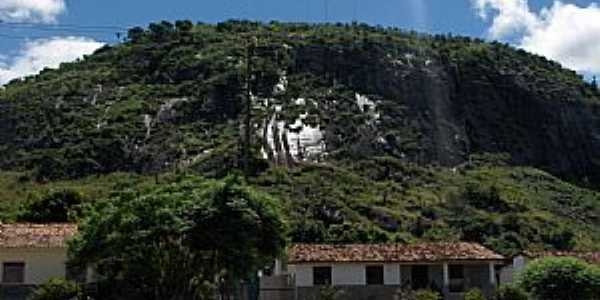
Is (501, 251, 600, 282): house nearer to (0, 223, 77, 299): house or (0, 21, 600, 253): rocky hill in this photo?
(0, 21, 600, 253): rocky hill

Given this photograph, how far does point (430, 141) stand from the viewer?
116875 millimetres

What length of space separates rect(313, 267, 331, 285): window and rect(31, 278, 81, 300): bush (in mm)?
13508

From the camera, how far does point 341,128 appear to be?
370ft

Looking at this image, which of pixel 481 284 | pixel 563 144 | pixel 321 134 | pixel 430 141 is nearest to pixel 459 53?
pixel 563 144

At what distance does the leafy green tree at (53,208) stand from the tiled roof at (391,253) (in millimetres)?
13381

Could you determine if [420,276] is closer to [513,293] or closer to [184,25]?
[513,293]

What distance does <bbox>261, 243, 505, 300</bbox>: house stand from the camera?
159 ft

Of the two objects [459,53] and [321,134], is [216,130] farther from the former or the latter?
[459,53]

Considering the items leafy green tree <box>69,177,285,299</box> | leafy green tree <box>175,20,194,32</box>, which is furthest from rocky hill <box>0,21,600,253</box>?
leafy green tree <box>69,177,285,299</box>

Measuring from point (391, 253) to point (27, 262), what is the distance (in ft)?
57.9

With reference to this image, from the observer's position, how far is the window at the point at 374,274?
4884cm

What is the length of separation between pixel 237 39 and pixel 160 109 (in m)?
26.5

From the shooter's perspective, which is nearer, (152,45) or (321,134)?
(321,134)

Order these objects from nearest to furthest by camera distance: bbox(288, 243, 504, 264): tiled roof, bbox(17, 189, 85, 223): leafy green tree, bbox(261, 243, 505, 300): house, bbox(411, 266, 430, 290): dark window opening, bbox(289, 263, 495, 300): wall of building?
bbox(289, 263, 495, 300): wall of building < bbox(261, 243, 505, 300): house < bbox(288, 243, 504, 264): tiled roof < bbox(411, 266, 430, 290): dark window opening < bbox(17, 189, 85, 223): leafy green tree
